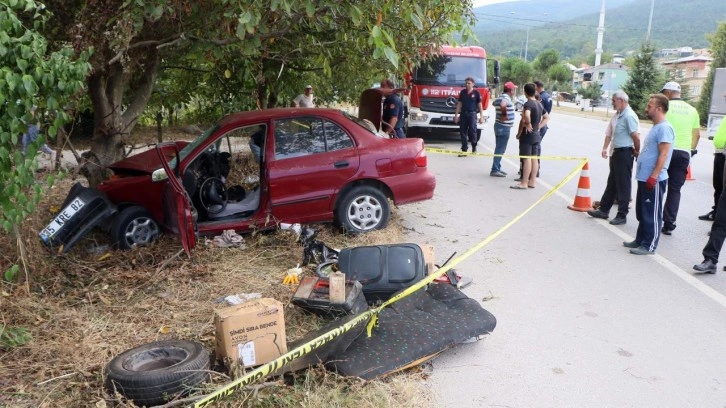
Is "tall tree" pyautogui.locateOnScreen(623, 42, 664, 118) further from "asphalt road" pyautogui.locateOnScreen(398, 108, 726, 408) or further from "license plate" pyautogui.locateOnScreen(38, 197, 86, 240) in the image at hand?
"license plate" pyautogui.locateOnScreen(38, 197, 86, 240)

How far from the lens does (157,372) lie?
3.17m

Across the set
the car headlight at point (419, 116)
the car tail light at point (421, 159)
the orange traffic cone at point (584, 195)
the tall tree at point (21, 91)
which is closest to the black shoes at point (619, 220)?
the orange traffic cone at point (584, 195)

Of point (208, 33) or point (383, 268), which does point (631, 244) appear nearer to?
point (383, 268)

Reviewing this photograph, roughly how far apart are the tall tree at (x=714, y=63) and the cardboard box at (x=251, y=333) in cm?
3448

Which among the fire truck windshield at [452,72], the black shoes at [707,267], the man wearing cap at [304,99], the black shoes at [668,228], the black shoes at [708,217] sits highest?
the fire truck windshield at [452,72]

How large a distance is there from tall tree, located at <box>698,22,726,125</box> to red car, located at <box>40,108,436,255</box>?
3139 centimetres

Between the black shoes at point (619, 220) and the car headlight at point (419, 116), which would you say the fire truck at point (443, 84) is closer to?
the car headlight at point (419, 116)

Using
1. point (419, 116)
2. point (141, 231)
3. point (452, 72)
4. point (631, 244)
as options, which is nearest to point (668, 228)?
point (631, 244)

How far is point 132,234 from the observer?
5965mm

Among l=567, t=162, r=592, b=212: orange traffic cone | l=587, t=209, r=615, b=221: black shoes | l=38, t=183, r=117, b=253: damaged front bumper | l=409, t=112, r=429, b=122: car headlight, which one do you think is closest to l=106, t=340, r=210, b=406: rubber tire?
l=38, t=183, r=117, b=253: damaged front bumper

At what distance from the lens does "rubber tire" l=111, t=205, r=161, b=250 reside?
587 cm

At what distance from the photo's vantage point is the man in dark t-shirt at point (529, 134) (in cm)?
971

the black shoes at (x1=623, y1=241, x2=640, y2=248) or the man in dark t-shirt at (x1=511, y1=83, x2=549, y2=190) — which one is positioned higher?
the man in dark t-shirt at (x1=511, y1=83, x2=549, y2=190)

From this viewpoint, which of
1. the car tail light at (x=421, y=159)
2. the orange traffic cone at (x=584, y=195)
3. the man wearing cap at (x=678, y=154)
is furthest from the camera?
the orange traffic cone at (x=584, y=195)
